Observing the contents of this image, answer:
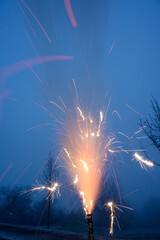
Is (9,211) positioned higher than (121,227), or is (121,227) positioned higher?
(9,211)

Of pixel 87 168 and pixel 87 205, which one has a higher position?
pixel 87 168

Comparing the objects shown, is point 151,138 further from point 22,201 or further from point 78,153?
point 22,201

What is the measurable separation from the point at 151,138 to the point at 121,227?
3624 centimetres

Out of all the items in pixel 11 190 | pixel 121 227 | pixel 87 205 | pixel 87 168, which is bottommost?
pixel 121 227

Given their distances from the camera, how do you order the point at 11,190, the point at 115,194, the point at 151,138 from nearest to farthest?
the point at 151,138 → the point at 115,194 → the point at 11,190

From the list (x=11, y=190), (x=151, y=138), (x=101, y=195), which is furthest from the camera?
(x=11, y=190)

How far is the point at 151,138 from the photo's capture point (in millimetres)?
10531

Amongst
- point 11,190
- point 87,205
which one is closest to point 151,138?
point 87,205

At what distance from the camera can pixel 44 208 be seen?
50.6 m

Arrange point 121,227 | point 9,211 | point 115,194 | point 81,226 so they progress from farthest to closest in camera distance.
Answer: point 9,211
point 115,194
point 121,227
point 81,226

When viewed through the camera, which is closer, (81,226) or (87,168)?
(87,168)

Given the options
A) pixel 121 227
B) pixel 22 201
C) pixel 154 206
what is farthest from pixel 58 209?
pixel 154 206

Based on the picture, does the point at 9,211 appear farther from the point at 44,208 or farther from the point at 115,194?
the point at 115,194

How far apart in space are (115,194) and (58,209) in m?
20.9
